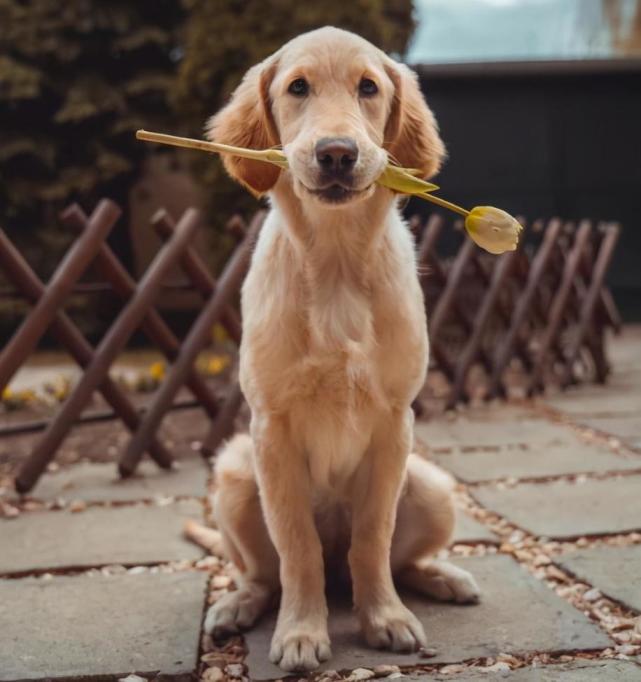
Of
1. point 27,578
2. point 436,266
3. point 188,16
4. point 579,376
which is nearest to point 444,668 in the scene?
point 27,578

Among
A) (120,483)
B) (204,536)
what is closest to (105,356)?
(120,483)

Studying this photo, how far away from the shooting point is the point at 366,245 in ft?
7.00

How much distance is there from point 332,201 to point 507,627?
1170 mm

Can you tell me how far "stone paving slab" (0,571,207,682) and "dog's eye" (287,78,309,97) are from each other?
1.36 meters

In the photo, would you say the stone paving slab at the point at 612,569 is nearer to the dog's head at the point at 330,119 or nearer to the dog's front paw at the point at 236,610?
the dog's front paw at the point at 236,610

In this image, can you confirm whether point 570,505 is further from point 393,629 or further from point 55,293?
point 55,293

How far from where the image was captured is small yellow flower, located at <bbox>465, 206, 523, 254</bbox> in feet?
5.90

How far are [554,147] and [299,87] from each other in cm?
933

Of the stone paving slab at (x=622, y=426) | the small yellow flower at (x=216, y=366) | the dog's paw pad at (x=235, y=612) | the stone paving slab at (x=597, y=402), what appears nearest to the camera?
the dog's paw pad at (x=235, y=612)

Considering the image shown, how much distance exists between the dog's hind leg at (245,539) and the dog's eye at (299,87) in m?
0.98

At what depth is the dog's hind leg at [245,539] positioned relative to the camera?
2.31 meters

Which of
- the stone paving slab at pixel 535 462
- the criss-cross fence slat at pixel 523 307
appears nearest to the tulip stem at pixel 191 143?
the stone paving slab at pixel 535 462

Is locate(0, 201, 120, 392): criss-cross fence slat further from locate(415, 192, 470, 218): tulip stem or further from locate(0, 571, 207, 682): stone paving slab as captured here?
locate(415, 192, 470, 218): tulip stem

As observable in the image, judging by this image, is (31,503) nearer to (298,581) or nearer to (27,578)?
(27,578)
